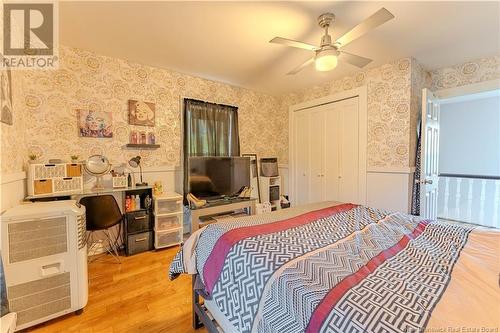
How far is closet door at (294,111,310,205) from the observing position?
3.89 meters

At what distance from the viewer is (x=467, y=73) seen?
2740mm

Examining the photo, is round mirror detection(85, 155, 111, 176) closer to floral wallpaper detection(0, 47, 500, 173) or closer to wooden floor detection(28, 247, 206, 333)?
floral wallpaper detection(0, 47, 500, 173)

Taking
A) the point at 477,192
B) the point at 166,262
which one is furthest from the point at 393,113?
the point at 166,262

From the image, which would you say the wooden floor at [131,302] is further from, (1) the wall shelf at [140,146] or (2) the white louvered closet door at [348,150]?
(2) the white louvered closet door at [348,150]

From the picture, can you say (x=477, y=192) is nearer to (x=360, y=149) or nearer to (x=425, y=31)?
(x=360, y=149)

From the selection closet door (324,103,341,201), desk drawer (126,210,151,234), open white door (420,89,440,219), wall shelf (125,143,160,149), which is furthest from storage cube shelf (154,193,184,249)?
open white door (420,89,440,219)

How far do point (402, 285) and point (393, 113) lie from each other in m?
2.57

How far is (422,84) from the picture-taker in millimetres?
2891

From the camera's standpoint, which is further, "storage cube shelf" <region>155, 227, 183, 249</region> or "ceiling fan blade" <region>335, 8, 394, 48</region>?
"storage cube shelf" <region>155, 227, 183, 249</region>

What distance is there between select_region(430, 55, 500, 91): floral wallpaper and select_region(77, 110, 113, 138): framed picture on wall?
4300 millimetres

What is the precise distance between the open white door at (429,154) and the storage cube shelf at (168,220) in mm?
2990

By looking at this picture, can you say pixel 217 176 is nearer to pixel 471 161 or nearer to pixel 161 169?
pixel 161 169

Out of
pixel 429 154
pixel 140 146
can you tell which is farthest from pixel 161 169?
pixel 429 154

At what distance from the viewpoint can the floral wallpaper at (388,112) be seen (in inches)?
106
